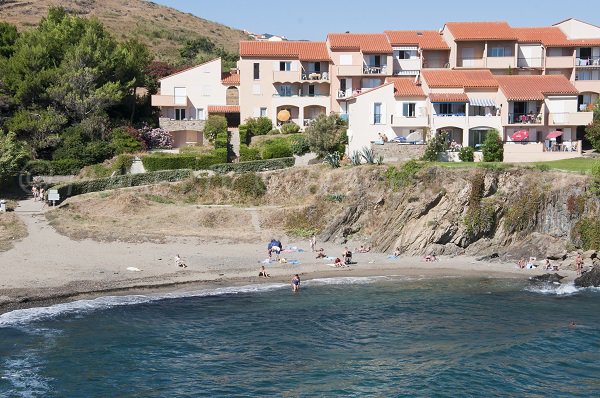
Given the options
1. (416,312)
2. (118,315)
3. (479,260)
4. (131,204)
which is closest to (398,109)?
(479,260)

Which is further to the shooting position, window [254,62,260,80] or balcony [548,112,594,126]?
window [254,62,260,80]

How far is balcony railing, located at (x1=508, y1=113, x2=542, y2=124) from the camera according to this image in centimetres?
6395

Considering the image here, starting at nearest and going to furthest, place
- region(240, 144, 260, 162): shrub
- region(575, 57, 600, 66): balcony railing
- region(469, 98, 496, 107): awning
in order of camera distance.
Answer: region(469, 98, 496, 107): awning → region(240, 144, 260, 162): shrub → region(575, 57, 600, 66): balcony railing

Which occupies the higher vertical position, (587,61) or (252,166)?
(587,61)

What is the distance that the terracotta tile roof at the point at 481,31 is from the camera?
245 feet

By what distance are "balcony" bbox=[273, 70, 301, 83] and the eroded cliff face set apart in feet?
84.9

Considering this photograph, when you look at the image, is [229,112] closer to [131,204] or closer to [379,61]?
[379,61]

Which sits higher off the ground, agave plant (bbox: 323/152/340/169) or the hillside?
the hillside

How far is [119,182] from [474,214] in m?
29.2

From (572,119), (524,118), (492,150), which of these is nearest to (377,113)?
(492,150)

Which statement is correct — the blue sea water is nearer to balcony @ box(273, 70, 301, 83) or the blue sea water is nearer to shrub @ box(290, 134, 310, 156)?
shrub @ box(290, 134, 310, 156)

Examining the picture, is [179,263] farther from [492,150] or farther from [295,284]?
[492,150]

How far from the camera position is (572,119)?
211 feet

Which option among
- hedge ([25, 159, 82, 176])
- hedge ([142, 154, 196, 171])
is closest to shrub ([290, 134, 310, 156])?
hedge ([142, 154, 196, 171])
